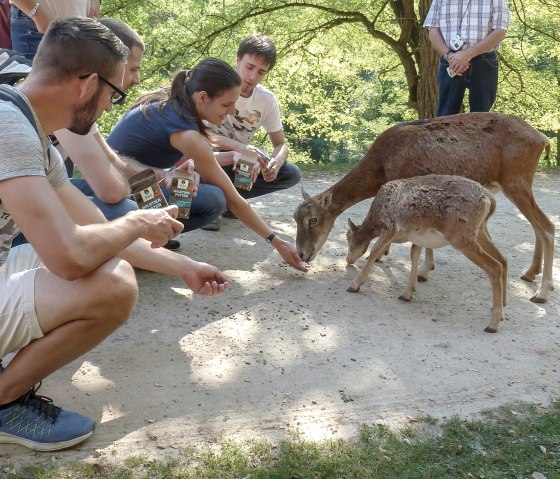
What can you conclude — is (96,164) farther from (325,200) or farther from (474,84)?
(474,84)

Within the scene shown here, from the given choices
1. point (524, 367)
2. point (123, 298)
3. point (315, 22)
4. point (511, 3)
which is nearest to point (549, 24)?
point (511, 3)

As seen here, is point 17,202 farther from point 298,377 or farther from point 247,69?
point 247,69

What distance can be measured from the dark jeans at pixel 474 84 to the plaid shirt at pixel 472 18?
0.99 feet

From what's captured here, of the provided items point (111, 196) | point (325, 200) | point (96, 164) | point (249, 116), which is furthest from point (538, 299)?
point (96, 164)

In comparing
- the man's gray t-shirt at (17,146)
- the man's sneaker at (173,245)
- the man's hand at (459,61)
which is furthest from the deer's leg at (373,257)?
the man's gray t-shirt at (17,146)

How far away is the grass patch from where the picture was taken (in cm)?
311

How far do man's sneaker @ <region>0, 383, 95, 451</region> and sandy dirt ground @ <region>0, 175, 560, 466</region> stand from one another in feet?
0.17

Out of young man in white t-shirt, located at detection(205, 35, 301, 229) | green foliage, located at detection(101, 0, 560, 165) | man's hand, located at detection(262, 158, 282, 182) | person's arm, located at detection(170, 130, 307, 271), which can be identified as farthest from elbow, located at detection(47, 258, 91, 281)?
green foliage, located at detection(101, 0, 560, 165)

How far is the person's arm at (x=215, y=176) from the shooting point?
5164 mm

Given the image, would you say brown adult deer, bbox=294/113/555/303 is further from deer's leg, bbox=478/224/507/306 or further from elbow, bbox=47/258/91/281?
elbow, bbox=47/258/91/281

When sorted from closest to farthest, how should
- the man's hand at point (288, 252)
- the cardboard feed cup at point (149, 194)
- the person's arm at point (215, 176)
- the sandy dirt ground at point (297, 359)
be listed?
the sandy dirt ground at point (297, 359), the cardboard feed cup at point (149, 194), the person's arm at point (215, 176), the man's hand at point (288, 252)

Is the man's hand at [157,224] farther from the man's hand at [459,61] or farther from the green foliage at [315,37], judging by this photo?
the green foliage at [315,37]

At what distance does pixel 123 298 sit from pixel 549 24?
14500mm

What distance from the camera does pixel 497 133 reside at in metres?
6.02
